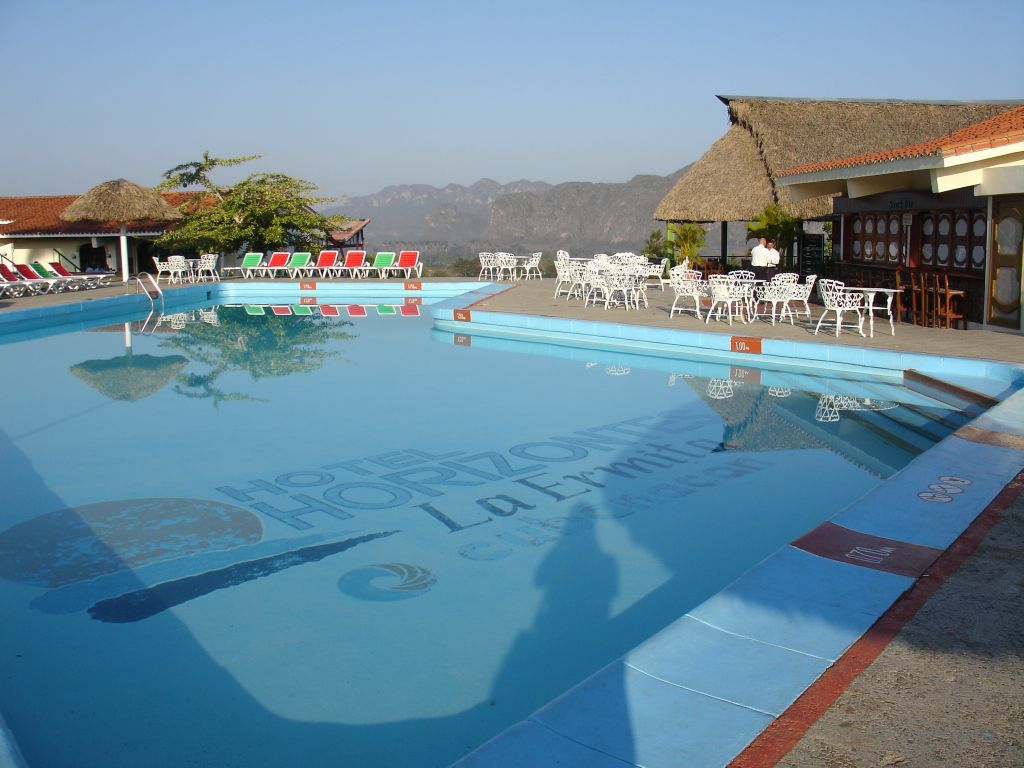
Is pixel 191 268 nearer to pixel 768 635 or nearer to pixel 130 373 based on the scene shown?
pixel 130 373

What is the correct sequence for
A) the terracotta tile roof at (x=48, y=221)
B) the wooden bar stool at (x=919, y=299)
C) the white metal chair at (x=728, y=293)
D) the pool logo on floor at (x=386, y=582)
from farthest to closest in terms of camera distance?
the terracotta tile roof at (x=48, y=221) → the white metal chair at (x=728, y=293) → the wooden bar stool at (x=919, y=299) → the pool logo on floor at (x=386, y=582)

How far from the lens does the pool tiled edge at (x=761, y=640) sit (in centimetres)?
262

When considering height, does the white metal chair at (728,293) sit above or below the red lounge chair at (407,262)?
below

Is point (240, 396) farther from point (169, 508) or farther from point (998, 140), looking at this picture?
point (998, 140)

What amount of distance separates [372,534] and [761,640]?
8.93ft

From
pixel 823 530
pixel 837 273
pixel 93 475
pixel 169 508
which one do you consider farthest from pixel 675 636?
pixel 837 273

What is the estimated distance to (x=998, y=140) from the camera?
972cm

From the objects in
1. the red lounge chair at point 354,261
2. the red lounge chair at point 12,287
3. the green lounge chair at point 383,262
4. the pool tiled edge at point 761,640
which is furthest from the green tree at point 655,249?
the pool tiled edge at point 761,640

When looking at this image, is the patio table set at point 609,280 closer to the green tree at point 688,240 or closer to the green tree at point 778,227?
the green tree at point 778,227

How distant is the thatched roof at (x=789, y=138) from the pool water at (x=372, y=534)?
931 cm

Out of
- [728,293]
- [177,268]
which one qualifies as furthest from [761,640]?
[177,268]

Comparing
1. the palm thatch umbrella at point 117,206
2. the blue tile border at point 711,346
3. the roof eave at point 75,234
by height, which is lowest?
the blue tile border at point 711,346

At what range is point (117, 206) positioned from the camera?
20.3 m

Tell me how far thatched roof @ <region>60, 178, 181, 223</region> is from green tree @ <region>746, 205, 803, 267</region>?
44.1 ft
